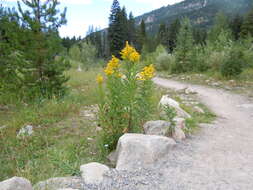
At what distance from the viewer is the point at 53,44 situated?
22.7ft

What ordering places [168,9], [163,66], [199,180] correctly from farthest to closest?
1. [168,9]
2. [163,66]
3. [199,180]

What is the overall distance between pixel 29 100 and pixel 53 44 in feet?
6.96

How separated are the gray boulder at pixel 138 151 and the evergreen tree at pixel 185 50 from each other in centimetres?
1211

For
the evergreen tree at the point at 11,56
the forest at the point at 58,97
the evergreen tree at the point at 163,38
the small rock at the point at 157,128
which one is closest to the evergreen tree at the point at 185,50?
the forest at the point at 58,97

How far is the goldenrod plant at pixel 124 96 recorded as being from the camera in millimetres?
3232

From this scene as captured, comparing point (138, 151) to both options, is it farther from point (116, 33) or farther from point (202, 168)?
point (116, 33)

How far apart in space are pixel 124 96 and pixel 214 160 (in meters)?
1.67

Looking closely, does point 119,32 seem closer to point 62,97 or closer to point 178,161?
point 62,97

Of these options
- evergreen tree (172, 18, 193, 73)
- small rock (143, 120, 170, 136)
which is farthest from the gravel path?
evergreen tree (172, 18, 193, 73)

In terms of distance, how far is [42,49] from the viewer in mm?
6820

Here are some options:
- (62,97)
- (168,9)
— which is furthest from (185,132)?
(168,9)

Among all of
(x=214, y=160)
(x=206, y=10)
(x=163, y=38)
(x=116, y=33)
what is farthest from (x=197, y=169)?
(x=206, y=10)

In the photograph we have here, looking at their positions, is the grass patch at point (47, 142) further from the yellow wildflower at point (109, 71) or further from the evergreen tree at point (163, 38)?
the evergreen tree at point (163, 38)

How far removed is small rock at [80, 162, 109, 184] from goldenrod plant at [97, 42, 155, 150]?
2.31ft
